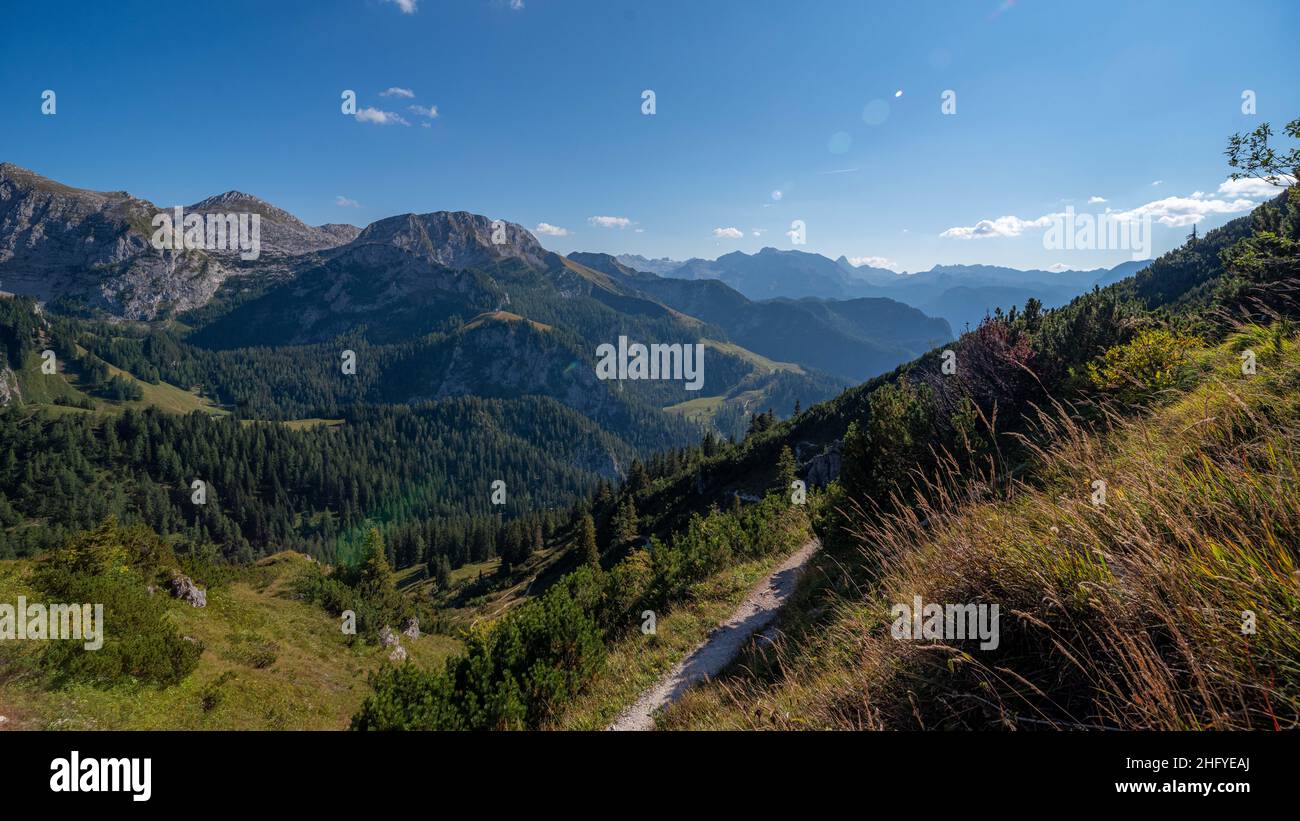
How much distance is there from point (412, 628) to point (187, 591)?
21335mm

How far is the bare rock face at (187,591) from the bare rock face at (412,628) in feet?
59.4

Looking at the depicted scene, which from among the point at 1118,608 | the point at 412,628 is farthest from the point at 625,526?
the point at 1118,608

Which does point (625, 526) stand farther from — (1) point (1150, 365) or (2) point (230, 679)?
(1) point (1150, 365)

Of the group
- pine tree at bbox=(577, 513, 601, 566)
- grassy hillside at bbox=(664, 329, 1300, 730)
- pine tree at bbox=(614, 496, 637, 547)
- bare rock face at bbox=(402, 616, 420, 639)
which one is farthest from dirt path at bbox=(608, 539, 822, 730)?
pine tree at bbox=(614, 496, 637, 547)

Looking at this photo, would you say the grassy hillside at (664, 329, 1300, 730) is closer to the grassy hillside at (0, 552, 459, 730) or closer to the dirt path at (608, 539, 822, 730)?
the dirt path at (608, 539, 822, 730)

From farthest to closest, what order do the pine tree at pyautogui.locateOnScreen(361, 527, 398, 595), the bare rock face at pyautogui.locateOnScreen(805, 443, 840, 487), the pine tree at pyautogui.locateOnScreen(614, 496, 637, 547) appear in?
the pine tree at pyautogui.locateOnScreen(614, 496, 637, 547) → the bare rock face at pyautogui.locateOnScreen(805, 443, 840, 487) → the pine tree at pyautogui.locateOnScreen(361, 527, 398, 595)

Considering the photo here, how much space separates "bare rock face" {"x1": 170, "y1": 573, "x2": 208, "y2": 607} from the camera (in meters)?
25.5

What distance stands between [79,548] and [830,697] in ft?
104

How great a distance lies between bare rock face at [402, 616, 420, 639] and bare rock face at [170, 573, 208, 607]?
59.4 ft
